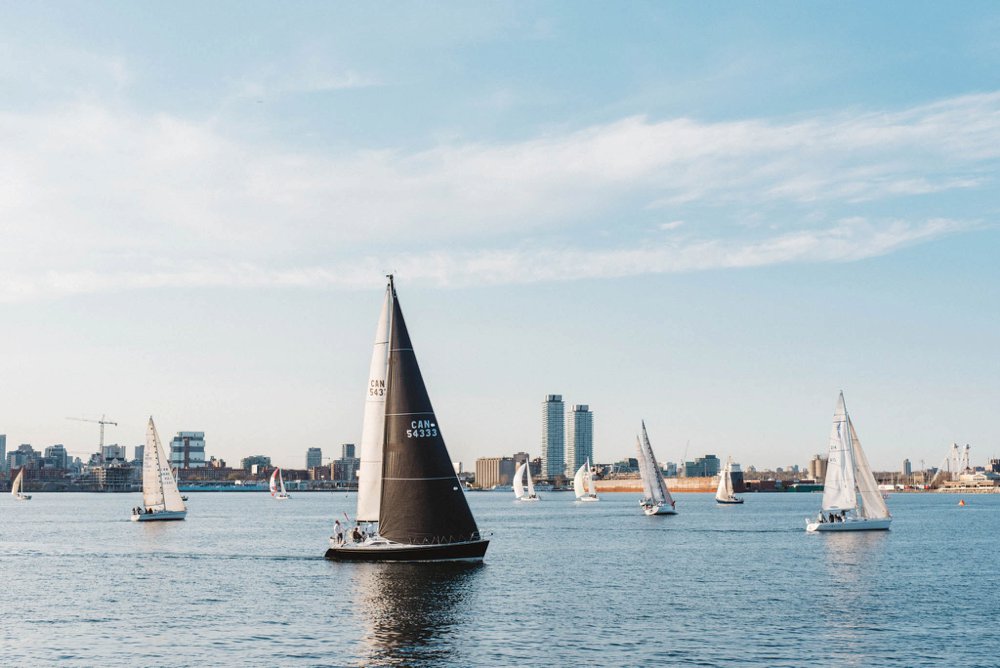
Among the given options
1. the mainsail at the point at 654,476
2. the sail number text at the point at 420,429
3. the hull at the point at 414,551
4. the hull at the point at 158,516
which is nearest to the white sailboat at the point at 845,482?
the mainsail at the point at 654,476

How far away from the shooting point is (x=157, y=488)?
142000 millimetres

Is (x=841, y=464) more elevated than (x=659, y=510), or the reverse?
(x=841, y=464)

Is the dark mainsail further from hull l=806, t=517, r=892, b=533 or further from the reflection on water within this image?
hull l=806, t=517, r=892, b=533

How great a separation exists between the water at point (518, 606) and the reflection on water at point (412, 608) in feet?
0.57

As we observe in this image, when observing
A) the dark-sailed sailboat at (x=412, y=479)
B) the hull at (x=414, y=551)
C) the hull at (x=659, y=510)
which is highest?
the dark-sailed sailboat at (x=412, y=479)

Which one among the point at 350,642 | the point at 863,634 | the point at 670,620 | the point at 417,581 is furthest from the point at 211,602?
the point at 863,634

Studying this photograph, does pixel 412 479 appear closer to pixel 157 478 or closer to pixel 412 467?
pixel 412 467

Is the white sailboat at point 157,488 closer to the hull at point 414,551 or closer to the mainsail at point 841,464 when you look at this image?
the hull at point 414,551

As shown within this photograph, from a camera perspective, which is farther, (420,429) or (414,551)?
(420,429)

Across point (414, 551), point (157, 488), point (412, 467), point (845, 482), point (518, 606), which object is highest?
point (412, 467)

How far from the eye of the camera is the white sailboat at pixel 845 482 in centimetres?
10956

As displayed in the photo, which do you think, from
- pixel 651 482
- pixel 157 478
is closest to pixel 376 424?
pixel 157 478

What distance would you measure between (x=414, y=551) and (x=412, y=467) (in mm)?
5095

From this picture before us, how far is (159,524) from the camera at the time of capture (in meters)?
145
